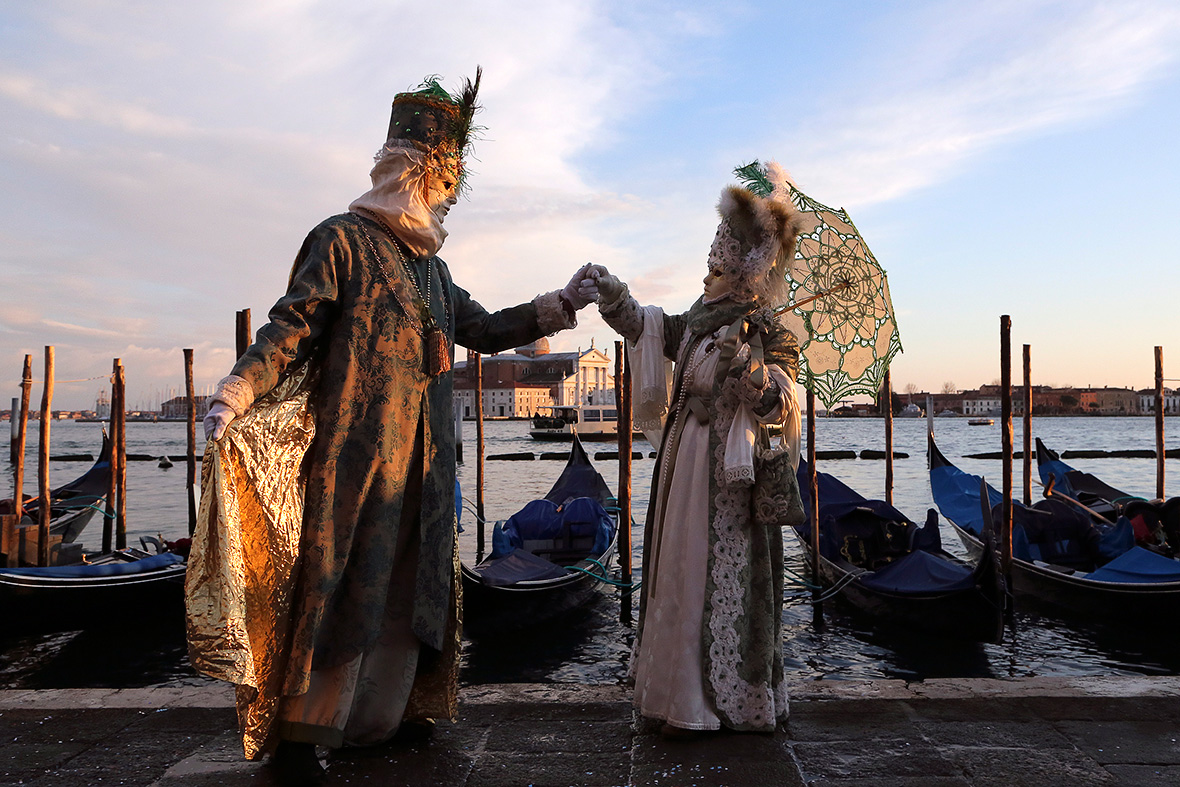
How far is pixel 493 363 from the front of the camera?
9362cm

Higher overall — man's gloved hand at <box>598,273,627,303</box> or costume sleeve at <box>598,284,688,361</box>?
man's gloved hand at <box>598,273,627,303</box>

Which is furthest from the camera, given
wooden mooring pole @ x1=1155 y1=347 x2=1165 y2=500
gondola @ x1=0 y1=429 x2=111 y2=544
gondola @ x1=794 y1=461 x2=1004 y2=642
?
gondola @ x1=0 y1=429 x2=111 y2=544

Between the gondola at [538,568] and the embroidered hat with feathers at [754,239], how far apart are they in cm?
351

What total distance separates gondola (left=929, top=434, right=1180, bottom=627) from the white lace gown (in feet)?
10.6

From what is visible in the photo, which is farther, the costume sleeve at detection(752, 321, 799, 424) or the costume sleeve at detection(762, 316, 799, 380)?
the costume sleeve at detection(762, 316, 799, 380)

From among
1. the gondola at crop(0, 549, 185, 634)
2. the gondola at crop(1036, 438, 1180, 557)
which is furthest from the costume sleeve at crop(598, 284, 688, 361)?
the gondola at crop(1036, 438, 1180, 557)

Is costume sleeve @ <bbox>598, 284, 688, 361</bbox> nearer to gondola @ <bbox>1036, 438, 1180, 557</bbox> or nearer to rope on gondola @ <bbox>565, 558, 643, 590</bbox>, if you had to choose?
rope on gondola @ <bbox>565, 558, 643, 590</bbox>

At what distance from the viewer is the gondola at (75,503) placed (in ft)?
28.1

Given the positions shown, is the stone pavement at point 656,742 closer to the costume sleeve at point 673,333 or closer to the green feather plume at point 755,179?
the costume sleeve at point 673,333

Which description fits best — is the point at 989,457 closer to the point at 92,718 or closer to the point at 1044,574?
the point at 1044,574

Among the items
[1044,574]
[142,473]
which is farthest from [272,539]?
[142,473]

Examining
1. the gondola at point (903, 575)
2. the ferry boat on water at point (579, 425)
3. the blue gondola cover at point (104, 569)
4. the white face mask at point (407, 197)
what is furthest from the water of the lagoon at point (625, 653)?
the ferry boat on water at point (579, 425)

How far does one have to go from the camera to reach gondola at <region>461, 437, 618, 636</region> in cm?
543

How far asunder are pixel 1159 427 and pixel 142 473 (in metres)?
27.1
